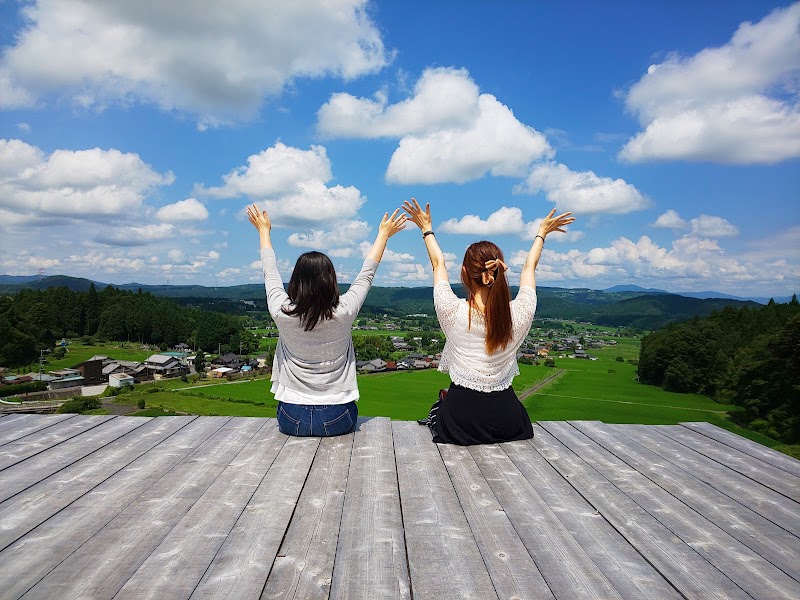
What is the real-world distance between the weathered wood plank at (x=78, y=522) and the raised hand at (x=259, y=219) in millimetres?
1959

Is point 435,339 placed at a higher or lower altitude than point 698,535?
lower

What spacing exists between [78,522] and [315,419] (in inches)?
74.7

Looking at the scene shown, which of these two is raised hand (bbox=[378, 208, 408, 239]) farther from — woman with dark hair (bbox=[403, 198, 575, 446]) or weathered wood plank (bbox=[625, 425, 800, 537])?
weathered wood plank (bbox=[625, 425, 800, 537])

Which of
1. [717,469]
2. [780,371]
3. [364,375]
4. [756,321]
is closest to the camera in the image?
[717,469]

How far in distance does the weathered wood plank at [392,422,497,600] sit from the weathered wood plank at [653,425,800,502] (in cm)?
234

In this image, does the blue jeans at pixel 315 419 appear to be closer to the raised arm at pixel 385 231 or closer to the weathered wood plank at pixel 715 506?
the raised arm at pixel 385 231

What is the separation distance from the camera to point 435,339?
8325cm

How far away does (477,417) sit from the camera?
4340mm

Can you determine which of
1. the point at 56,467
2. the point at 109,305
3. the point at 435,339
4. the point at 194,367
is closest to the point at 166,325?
the point at 109,305

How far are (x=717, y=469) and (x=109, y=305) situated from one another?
9662 centimetres

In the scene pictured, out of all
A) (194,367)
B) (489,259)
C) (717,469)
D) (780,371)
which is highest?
(489,259)

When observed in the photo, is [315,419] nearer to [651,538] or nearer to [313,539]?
[313,539]

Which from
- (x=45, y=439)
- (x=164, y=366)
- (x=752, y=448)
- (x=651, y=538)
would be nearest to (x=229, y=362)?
(x=164, y=366)

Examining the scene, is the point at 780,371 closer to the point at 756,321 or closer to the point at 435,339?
the point at 756,321
